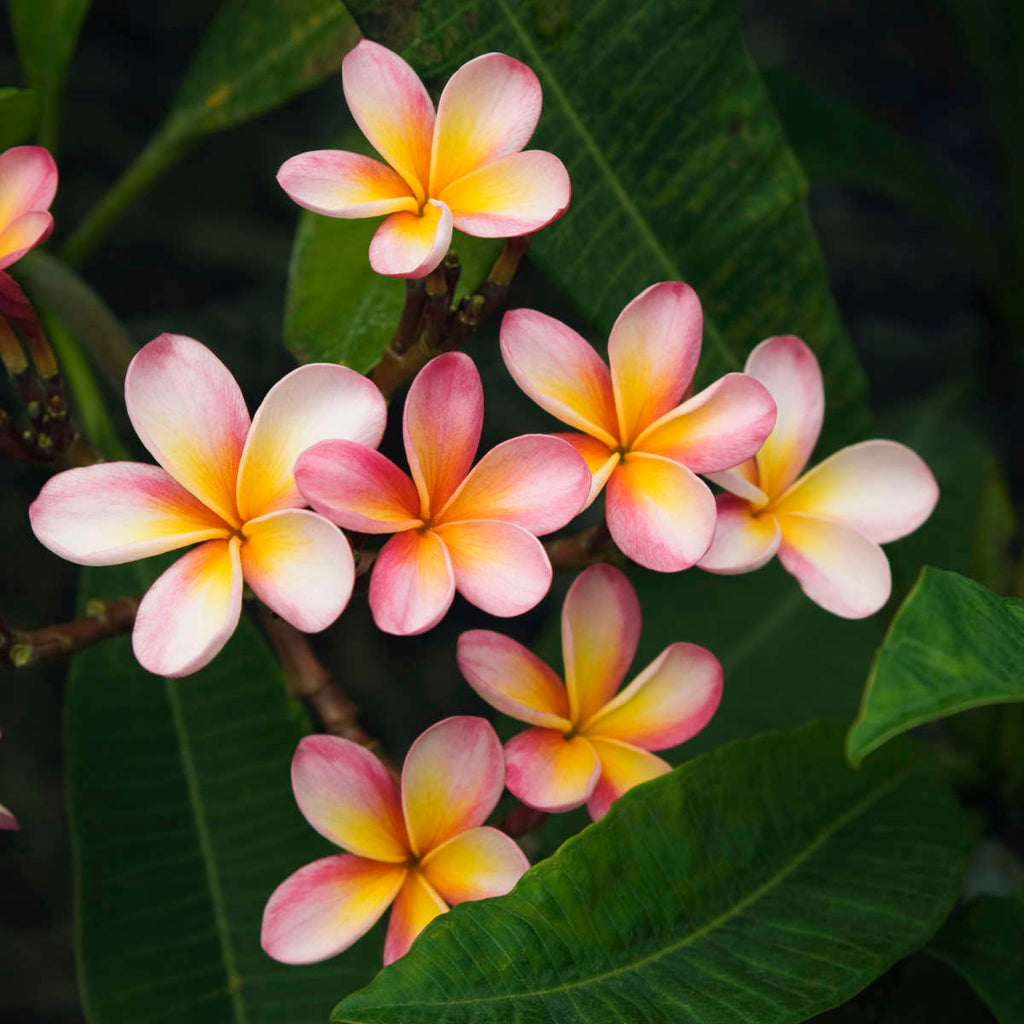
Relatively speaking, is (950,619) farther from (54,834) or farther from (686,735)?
(54,834)

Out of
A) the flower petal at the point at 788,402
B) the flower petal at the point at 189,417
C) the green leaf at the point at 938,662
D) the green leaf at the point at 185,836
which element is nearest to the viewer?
the green leaf at the point at 938,662

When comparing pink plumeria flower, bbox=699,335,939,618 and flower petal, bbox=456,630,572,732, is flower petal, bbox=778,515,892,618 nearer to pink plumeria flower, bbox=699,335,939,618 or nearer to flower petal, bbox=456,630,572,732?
pink plumeria flower, bbox=699,335,939,618

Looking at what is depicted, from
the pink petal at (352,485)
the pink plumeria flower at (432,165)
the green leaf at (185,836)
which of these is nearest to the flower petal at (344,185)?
the pink plumeria flower at (432,165)

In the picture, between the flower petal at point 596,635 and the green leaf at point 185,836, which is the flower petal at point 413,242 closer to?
the flower petal at point 596,635

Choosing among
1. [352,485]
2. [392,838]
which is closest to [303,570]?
[352,485]

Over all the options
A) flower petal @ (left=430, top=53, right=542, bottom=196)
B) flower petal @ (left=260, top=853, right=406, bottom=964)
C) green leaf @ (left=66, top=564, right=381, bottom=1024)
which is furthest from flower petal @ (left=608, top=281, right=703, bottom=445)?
green leaf @ (left=66, top=564, right=381, bottom=1024)
